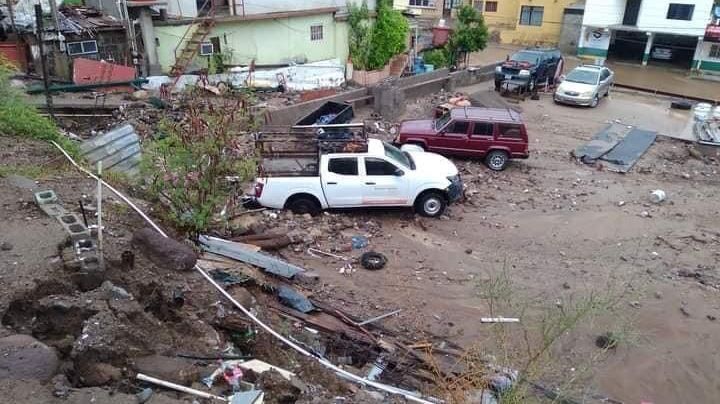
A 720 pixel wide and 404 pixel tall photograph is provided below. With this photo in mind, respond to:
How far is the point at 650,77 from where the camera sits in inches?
1497

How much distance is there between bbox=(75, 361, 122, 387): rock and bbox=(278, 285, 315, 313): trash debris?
347 centimetres

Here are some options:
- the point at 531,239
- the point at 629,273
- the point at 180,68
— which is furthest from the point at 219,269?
the point at 180,68

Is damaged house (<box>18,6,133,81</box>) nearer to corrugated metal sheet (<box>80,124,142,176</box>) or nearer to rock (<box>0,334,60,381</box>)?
corrugated metal sheet (<box>80,124,142,176</box>)

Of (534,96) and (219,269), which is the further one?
(534,96)

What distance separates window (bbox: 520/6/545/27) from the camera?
42.7 m

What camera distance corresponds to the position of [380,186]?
480 inches

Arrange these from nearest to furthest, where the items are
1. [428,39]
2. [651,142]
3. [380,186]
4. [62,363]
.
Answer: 1. [62,363]
2. [380,186]
3. [651,142]
4. [428,39]

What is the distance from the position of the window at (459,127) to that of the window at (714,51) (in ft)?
103

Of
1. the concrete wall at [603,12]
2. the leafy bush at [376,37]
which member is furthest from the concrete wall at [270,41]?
the concrete wall at [603,12]

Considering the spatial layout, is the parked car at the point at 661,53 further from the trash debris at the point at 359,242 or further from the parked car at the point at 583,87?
the trash debris at the point at 359,242

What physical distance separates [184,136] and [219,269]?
2.08 meters

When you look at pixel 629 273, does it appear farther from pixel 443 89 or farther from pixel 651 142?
pixel 443 89

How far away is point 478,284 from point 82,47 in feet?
55.6

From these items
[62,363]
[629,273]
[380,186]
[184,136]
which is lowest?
[629,273]
